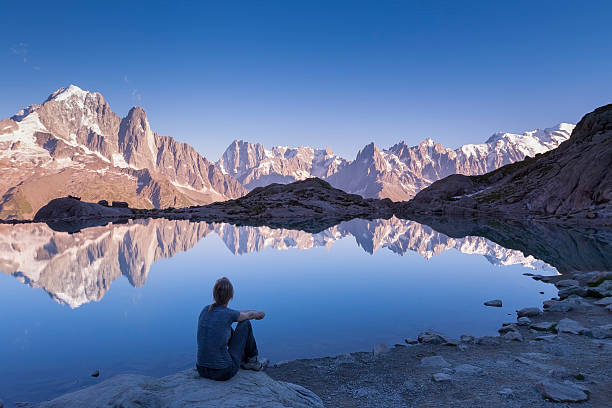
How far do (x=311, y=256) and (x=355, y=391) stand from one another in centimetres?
3125

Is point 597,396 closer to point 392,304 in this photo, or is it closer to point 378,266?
point 392,304

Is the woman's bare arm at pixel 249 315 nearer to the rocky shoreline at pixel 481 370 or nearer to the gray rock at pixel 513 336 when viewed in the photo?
the rocky shoreline at pixel 481 370

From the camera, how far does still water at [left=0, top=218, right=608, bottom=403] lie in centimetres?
1538

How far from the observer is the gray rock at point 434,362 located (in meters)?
12.9

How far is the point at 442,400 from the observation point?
403 inches

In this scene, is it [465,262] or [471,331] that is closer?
[471,331]

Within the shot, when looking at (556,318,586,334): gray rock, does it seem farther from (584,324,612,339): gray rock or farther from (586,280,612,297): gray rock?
(586,280,612,297): gray rock

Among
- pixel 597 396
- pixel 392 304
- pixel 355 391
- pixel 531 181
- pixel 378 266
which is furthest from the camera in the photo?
pixel 531 181

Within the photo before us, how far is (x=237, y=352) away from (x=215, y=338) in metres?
0.98

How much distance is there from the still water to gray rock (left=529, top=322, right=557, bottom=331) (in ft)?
6.43

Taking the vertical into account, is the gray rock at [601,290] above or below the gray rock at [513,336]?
above

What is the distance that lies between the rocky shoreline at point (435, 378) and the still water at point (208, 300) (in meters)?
2.03

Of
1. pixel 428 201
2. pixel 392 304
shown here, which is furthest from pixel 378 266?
pixel 428 201

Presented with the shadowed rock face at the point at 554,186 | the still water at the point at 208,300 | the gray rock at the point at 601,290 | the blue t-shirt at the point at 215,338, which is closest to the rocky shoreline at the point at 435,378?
the blue t-shirt at the point at 215,338
